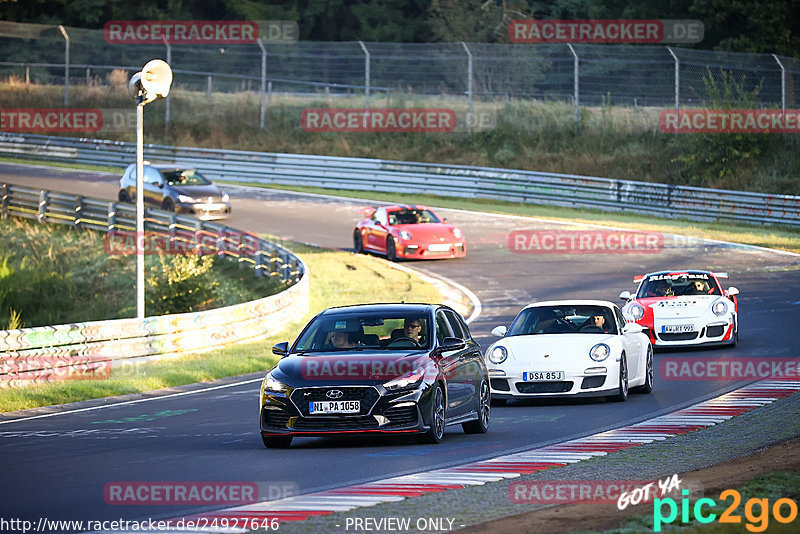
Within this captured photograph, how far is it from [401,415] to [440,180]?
108ft

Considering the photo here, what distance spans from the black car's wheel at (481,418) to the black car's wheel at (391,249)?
64.5ft

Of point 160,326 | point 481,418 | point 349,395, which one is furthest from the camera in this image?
point 160,326

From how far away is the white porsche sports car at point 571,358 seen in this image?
50.0ft

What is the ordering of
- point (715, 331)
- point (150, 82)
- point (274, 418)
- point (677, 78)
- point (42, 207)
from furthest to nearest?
point (677, 78) < point (42, 207) < point (715, 331) < point (150, 82) < point (274, 418)

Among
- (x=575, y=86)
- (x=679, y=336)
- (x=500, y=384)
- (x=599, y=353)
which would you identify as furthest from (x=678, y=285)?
(x=575, y=86)

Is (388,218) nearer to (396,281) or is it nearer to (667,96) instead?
(396,281)

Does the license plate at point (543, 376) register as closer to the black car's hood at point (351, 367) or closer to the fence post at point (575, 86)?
the black car's hood at point (351, 367)

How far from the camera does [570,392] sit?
15258mm

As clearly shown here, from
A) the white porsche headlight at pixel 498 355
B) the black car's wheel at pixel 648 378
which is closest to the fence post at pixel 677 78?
the black car's wheel at pixel 648 378

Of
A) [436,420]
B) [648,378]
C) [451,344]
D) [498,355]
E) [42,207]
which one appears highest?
[451,344]

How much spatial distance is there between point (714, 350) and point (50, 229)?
2448 cm

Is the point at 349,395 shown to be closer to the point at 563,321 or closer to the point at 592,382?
the point at 592,382

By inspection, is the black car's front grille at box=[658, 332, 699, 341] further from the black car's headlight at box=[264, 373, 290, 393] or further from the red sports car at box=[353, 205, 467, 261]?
the red sports car at box=[353, 205, 467, 261]

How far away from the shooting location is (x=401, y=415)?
11.6m
